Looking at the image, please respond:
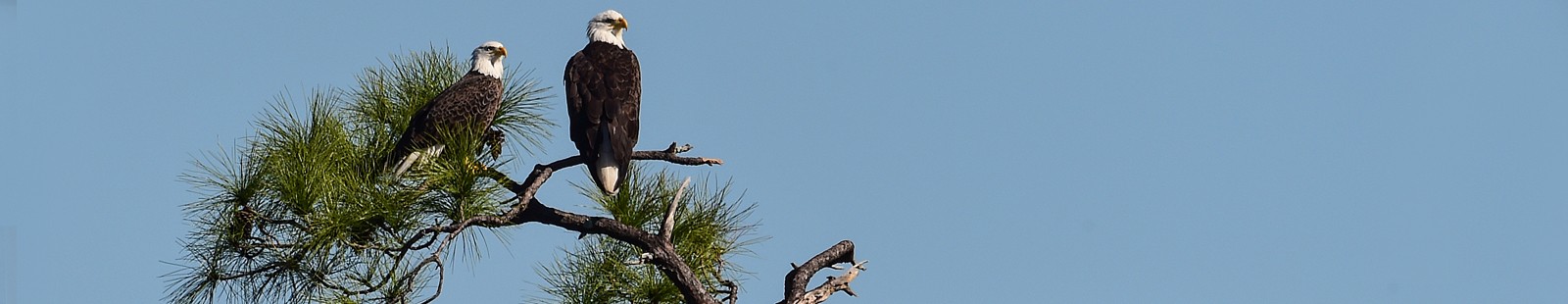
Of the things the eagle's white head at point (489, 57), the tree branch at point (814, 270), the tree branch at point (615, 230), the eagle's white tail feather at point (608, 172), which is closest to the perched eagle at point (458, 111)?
the eagle's white head at point (489, 57)

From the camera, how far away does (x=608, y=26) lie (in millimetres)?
5223

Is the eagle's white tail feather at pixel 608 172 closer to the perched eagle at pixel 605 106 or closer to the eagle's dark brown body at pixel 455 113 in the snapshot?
the perched eagle at pixel 605 106

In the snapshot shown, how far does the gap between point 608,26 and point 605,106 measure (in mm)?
577

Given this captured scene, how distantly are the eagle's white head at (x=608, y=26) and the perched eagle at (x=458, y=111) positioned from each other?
283 mm

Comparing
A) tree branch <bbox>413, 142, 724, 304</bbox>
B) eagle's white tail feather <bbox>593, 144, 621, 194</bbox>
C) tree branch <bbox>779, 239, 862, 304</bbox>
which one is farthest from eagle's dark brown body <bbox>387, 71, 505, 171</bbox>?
tree branch <bbox>779, 239, 862, 304</bbox>

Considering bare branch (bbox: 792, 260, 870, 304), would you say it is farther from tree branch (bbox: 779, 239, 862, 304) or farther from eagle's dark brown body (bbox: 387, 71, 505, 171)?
eagle's dark brown body (bbox: 387, 71, 505, 171)

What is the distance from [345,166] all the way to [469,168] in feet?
0.98

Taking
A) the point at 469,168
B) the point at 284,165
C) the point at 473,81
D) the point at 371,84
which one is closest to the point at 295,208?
the point at 284,165

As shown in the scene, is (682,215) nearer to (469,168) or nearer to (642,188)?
(642,188)

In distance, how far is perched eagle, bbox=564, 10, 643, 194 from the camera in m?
4.52

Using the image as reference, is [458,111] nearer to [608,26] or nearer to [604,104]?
[604,104]

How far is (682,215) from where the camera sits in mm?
4508

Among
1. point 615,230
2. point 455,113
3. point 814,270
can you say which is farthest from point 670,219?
point 455,113

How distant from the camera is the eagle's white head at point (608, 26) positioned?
5195 millimetres
